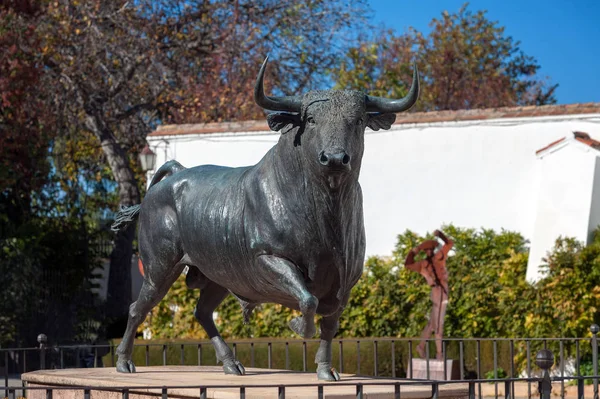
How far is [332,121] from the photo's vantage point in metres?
5.57

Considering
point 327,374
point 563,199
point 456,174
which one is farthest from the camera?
point 456,174

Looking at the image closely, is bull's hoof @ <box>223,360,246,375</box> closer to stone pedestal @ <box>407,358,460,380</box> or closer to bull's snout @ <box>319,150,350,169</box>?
bull's snout @ <box>319,150,350,169</box>

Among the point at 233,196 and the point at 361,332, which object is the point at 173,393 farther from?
the point at 361,332

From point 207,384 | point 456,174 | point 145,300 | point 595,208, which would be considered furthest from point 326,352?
point 456,174

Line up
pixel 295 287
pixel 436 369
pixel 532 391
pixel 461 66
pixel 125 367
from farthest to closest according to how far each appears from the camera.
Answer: pixel 461 66 < pixel 436 369 < pixel 532 391 < pixel 125 367 < pixel 295 287

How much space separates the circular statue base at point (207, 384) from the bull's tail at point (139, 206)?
1.13 metres

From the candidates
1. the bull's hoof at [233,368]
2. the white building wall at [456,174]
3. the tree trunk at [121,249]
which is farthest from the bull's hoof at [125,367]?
the tree trunk at [121,249]

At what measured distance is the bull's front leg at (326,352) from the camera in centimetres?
→ 611

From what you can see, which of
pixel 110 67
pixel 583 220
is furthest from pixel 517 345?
pixel 110 67

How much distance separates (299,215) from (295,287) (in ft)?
1.41

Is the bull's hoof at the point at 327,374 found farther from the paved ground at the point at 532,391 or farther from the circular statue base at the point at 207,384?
the paved ground at the point at 532,391

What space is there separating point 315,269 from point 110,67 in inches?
657

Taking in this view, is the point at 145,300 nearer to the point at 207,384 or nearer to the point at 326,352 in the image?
the point at 207,384

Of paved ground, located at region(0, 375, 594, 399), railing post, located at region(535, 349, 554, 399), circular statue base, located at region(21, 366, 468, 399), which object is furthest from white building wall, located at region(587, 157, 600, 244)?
railing post, located at region(535, 349, 554, 399)
